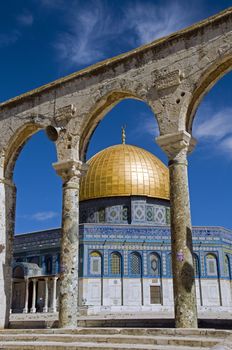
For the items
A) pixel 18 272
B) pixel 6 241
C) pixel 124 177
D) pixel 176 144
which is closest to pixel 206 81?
pixel 176 144

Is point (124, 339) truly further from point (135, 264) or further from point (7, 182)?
point (135, 264)

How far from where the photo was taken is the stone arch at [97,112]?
10580 mm

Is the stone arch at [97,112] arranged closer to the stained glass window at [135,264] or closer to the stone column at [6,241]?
the stone column at [6,241]

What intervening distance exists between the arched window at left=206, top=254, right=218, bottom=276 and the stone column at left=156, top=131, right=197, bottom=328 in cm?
2329

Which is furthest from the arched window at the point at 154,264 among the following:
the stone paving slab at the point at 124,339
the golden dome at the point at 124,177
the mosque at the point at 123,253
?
the stone paving slab at the point at 124,339

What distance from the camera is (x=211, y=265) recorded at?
3117cm

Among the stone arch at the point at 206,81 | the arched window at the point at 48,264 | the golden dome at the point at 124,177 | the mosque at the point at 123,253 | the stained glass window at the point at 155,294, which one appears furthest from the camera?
the golden dome at the point at 124,177

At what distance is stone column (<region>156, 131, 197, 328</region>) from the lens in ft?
27.0

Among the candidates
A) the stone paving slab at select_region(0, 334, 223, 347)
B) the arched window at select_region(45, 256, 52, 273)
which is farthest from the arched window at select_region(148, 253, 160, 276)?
the stone paving slab at select_region(0, 334, 223, 347)

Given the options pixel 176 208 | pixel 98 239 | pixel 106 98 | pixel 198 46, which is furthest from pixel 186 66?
pixel 98 239

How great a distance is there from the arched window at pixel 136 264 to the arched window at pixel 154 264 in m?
0.73

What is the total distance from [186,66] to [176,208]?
301 centimetres

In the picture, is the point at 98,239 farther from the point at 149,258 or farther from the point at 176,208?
the point at 176,208

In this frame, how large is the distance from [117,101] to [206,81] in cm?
244
